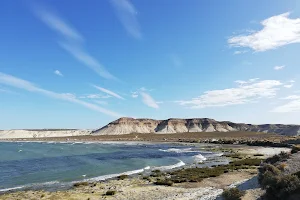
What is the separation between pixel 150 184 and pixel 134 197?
25.0ft

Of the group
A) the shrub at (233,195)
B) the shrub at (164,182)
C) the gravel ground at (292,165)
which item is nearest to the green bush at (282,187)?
the shrub at (233,195)

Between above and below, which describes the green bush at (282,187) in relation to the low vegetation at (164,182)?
above

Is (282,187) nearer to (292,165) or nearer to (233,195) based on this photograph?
(233,195)

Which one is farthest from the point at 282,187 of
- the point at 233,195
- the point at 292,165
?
the point at 292,165

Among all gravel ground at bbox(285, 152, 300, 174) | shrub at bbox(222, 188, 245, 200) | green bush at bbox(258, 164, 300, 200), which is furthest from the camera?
gravel ground at bbox(285, 152, 300, 174)

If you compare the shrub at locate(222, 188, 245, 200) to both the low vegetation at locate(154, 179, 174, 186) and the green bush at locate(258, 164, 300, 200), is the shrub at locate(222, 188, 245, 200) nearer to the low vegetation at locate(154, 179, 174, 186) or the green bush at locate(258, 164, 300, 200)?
the green bush at locate(258, 164, 300, 200)

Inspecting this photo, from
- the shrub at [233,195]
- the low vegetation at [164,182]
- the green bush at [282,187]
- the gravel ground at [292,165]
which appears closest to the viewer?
the green bush at [282,187]

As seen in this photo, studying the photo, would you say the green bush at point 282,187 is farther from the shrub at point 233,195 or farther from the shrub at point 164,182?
the shrub at point 164,182

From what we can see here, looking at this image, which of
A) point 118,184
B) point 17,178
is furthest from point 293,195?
point 17,178

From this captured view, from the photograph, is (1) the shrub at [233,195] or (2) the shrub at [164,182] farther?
(2) the shrub at [164,182]

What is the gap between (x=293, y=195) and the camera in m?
19.6

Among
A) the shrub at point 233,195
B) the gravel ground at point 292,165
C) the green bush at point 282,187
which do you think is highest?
the gravel ground at point 292,165

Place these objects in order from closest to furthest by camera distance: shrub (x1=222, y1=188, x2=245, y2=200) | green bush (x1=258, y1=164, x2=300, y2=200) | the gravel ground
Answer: green bush (x1=258, y1=164, x2=300, y2=200) → shrub (x1=222, y1=188, x2=245, y2=200) → the gravel ground

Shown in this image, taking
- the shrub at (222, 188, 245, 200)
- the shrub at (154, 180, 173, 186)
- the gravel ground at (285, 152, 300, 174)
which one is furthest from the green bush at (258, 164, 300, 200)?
the shrub at (154, 180, 173, 186)
